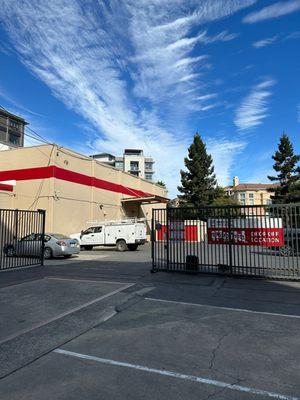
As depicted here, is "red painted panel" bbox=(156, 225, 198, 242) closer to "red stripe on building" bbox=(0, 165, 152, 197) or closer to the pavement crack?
the pavement crack

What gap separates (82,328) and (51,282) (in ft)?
17.5

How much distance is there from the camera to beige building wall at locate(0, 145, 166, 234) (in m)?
25.5

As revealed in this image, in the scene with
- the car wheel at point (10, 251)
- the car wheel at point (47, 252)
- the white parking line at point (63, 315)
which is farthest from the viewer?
the car wheel at point (47, 252)

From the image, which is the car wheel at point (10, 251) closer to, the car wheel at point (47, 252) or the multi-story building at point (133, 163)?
the car wheel at point (47, 252)

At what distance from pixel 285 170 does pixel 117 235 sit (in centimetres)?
3180

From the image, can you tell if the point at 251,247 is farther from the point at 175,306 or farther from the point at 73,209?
the point at 73,209

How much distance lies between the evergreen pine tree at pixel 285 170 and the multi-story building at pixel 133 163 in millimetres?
62379

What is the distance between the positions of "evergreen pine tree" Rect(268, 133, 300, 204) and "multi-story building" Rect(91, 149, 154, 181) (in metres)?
62.4

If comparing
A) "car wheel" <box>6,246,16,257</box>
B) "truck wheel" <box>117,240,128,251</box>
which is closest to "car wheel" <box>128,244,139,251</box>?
"truck wheel" <box>117,240,128,251</box>

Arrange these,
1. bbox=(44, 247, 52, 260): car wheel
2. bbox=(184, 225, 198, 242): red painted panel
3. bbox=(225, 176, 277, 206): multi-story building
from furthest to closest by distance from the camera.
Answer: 1. bbox=(225, 176, 277, 206): multi-story building
2. bbox=(44, 247, 52, 260): car wheel
3. bbox=(184, 225, 198, 242): red painted panel

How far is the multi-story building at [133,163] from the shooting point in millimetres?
109125

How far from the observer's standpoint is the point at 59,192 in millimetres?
26031

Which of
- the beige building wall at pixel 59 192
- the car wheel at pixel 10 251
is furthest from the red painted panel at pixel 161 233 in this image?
the beige building wall at pixel 59 192

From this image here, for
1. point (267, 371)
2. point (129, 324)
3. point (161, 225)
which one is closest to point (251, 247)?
point (161, 225)
